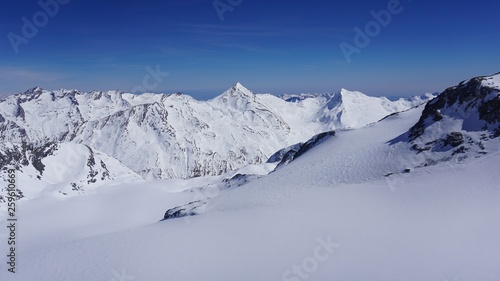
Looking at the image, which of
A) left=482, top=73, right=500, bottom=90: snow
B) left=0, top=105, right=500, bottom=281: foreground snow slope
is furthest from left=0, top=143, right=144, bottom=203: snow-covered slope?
left=482, top=73, right=500, bottom=90: snow

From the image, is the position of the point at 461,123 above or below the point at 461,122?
below

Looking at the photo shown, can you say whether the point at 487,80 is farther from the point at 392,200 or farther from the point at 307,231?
the point at 307,231

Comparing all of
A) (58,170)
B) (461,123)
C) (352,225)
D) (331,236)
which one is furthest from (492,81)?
(58,170)

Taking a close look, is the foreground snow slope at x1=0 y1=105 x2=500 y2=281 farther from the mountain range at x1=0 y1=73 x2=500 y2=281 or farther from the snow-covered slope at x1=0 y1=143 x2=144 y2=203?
the snow-covered slope at x1=0 y1=143 x2=144 y2=203

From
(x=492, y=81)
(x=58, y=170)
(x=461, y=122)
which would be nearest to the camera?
(x=461, y=122)

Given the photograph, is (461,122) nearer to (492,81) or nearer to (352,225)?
(492,81)

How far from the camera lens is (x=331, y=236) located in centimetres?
2061

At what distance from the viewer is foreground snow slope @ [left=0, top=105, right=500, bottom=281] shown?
17078 mm

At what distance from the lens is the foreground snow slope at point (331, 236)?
1708 centimetres

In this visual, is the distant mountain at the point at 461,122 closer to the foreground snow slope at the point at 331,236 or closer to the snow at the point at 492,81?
the snow at the point at 492,81

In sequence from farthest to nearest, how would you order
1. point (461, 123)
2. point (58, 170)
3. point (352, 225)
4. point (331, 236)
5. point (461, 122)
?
point (58, 170), point (461, 122), point (461, 123), point (352, 225), point (331, 236)

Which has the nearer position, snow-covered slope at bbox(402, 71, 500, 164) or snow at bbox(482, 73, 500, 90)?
snow-covered slope at bbox(402, 71, 500, 164)

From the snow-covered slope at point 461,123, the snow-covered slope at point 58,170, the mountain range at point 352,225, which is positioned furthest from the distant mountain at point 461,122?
the snow-covered slope at point 58,170

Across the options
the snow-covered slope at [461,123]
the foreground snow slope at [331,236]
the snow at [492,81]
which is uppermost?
the snow at [492,81]
